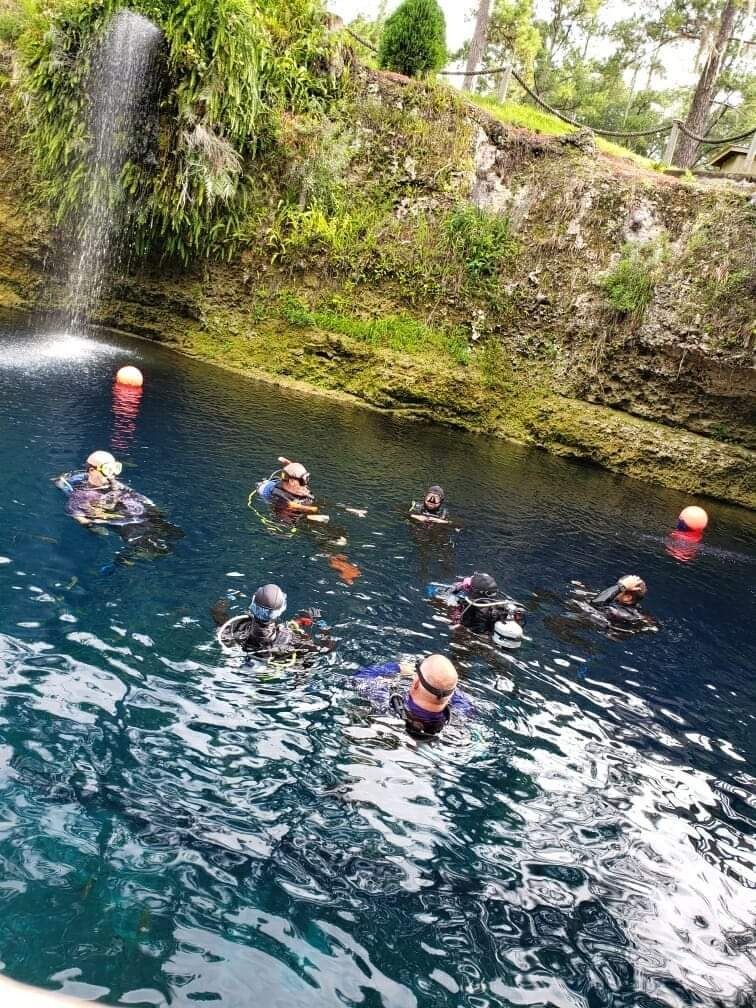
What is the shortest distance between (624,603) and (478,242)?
48.3ft

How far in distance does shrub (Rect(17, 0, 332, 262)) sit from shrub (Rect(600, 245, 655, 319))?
1052 cm

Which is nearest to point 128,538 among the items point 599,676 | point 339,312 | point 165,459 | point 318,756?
point 165,459

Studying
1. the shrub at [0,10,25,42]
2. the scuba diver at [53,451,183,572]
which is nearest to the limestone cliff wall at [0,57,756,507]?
the shrub at [0,10,25,42]

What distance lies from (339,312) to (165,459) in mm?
→ 10702

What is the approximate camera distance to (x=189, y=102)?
18656 mm

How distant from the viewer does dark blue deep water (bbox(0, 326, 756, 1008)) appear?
4410mm

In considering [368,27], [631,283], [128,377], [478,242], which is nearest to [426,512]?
[128,377]

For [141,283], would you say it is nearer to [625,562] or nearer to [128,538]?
[128,538]

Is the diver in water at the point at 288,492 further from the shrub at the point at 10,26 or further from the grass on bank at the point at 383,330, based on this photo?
the shrub at the point at 10,26

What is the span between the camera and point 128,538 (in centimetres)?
944

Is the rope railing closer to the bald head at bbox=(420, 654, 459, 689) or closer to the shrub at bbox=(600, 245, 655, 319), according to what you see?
the shrub at bbox=(600, 245, 655, 319)

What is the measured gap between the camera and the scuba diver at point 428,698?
6.27 m

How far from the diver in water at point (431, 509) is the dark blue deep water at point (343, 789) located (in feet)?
1.91

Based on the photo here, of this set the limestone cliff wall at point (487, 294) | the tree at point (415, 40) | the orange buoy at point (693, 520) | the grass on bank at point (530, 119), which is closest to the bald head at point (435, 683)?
the orange buoy at point (693, 520)
